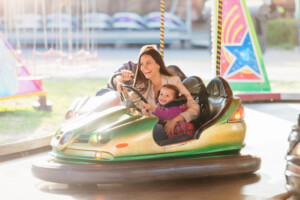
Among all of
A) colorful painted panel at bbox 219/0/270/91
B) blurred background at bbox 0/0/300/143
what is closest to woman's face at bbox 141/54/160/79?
blurred background at bbox 0/0/300/143

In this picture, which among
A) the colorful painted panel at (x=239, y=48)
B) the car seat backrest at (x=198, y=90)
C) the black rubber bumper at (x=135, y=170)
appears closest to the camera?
the black rubber bumper at (x=135, y=170)

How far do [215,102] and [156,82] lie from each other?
0.45 meters

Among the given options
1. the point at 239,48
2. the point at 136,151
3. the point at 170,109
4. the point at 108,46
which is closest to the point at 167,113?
the point at 170,109

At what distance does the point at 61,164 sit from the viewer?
372 centimetres

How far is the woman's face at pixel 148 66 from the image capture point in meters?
4.17

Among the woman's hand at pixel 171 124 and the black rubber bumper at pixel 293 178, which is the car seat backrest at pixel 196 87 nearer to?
the woman's hand at pixel 171 124

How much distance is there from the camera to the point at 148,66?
4.20 metres

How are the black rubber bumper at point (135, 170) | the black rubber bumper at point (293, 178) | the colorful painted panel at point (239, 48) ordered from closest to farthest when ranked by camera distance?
the black rubber bumper at point (293, 178) < the black rubber bumper at point (135, 170) < the colorful painted panel at point (239, 48)

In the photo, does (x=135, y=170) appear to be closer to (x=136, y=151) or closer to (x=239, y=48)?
(x=136, y=151)

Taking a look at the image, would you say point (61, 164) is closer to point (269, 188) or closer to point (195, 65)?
point (269, 188)

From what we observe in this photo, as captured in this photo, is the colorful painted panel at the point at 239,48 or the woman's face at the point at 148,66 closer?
the woman's face at the point at 148,66

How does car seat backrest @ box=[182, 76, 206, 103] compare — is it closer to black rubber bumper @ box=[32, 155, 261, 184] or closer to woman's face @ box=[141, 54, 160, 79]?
woman's face @ box=[141, 54, 160, 79]

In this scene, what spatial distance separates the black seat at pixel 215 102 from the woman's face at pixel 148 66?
447 millimetres

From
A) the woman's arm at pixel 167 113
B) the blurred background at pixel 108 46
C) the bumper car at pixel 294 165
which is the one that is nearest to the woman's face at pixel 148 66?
the woman's arm at pixel 167 113
